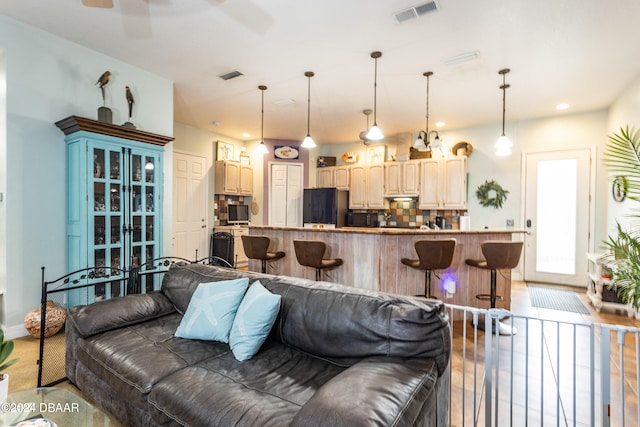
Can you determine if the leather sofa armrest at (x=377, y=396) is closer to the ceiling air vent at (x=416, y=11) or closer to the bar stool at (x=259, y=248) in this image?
the bar stool at (x=259, y=248)

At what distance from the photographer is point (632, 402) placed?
2176 millimetres

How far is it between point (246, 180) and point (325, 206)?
6.25ft

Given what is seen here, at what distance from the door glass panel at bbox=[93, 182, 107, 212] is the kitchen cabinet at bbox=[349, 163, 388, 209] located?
→ 4755mm

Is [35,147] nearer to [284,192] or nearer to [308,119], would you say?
[308,119]

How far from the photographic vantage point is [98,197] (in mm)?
3400

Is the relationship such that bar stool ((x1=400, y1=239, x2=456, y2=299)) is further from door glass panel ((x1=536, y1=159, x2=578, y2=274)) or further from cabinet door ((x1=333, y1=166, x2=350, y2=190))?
cabinet door ((x1=333, y1=166, x2=350, y2=190))

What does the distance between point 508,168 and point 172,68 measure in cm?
573

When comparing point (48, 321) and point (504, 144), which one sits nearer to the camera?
point (48, 321)

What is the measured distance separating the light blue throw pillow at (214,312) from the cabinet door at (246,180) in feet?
17.0

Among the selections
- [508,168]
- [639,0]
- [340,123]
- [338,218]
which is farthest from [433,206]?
[639,0]

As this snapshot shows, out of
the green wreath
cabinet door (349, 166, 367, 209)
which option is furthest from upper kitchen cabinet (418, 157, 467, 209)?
cabinet door (349, 166, 367, 209)

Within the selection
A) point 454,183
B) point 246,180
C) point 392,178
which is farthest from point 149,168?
point 454,183

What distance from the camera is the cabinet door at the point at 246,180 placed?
7.13 m

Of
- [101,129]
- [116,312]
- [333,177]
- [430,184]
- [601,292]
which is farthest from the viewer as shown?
[333,177]
